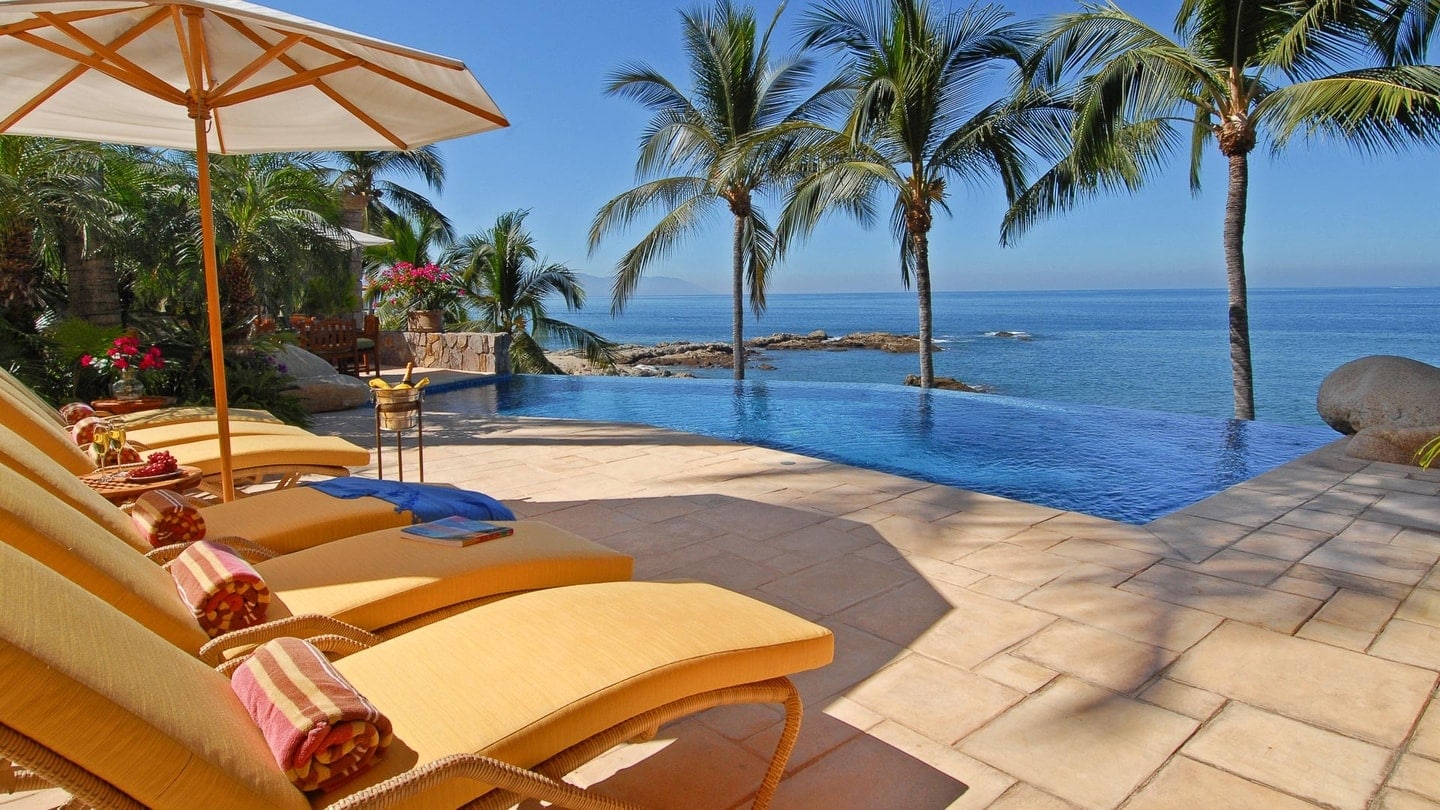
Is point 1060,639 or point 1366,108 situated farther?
point 1366,108

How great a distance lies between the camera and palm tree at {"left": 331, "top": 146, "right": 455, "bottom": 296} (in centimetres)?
1984

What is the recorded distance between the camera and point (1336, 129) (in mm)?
8258

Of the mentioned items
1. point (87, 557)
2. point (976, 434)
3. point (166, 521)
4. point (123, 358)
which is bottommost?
point (976, 434)

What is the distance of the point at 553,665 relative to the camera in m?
1.65

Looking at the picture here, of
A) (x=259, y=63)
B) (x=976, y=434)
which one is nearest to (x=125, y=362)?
(x=259, y=63)

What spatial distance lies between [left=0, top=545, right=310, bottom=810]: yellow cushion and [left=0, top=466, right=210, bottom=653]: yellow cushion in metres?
0.36

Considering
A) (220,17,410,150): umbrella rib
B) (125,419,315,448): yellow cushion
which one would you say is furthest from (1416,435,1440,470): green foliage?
(125,419,315,448): yellow cushion

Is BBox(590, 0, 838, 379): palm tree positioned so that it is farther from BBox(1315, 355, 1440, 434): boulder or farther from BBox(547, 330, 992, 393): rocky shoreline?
BBox(1315, 355, 1440, 434): boulder

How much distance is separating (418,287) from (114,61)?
10938mm

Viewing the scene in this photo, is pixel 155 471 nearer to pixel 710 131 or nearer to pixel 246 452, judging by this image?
pixel 246 452

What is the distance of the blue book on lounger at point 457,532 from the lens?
251 cm

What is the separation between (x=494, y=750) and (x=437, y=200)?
76.7 feet

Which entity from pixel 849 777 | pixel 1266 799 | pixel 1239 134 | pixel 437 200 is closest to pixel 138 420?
pixel 849 777

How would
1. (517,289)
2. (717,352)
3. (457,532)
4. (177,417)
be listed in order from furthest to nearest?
(717,352), (517,289), (177,417), (457,532)
